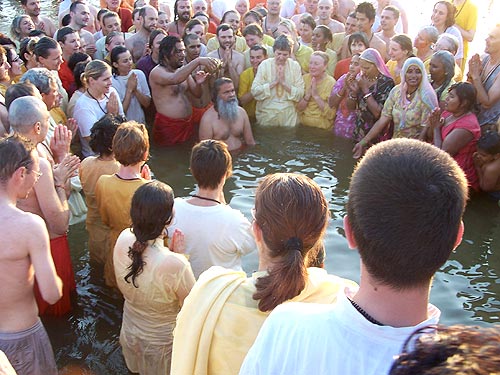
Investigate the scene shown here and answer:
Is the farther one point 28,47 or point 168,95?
point 168,95

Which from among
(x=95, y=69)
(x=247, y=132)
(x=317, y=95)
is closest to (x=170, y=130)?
(x=247, y=132)

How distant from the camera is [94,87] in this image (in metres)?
5.61

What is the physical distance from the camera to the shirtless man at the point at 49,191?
11.3 ft

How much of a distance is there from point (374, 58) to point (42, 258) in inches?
206

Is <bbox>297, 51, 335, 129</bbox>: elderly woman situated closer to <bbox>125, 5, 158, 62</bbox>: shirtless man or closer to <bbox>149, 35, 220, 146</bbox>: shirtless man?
<bbox>149, 35, 220, 146</bbox>: shirtless man

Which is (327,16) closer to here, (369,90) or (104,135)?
(369,90)

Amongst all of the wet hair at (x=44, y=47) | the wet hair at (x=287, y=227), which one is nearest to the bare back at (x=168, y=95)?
the wet hair at (x=44, y=47)

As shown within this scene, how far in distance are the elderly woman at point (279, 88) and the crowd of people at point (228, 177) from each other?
0.09 ft

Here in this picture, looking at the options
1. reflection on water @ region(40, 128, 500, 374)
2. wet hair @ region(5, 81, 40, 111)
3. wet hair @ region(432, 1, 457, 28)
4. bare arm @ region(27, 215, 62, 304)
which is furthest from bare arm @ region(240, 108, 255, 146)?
bare arm @ region(27, 215, 62, 304)

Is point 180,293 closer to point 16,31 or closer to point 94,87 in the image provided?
point 94,87

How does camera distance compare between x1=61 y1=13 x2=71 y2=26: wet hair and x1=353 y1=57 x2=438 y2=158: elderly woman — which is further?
x1=61 y1=13 x2=71 y2=26: wet hair

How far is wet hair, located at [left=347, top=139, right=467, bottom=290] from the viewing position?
126 cm

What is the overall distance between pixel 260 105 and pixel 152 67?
1672 mm

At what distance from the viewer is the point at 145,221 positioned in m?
2.88
